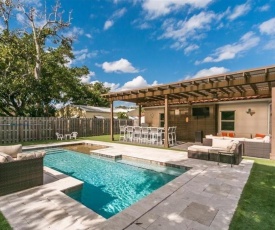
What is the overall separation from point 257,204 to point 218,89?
7.66m

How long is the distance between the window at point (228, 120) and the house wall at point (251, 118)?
0.75 ft

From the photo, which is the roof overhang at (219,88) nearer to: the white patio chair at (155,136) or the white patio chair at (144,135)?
the white patio chair at (155,136)

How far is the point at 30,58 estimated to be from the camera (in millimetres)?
18781

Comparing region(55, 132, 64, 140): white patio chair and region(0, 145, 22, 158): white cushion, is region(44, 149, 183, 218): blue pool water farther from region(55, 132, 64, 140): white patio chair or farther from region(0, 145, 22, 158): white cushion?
region(55, 132, 64, 140): white patio chair

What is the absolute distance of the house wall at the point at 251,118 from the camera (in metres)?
11.1

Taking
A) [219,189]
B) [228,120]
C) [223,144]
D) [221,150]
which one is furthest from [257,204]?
[228,120]

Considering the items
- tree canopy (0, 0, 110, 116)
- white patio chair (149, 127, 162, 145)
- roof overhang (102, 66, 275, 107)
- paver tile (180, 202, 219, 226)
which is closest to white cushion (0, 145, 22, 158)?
paver tile (180, 202, 219, 226)

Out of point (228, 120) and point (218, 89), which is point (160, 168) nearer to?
point (218, 89)

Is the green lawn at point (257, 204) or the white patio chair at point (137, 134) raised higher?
the white patio chair at point (137, 134)

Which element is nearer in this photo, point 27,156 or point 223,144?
point 27,156

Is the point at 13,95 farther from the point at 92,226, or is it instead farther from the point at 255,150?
the point at 255,150

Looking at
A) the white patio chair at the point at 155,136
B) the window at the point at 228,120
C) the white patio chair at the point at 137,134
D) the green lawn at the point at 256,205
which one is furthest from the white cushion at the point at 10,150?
the window at the point at 228,120

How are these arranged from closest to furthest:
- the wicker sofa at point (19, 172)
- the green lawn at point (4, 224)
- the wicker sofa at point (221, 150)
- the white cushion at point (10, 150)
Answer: the green lawn at point (4, 224)
the wicker sofa at point (19, 172)
the white cushion at point (10, 150)
the wicker sofa at point (221, 150)

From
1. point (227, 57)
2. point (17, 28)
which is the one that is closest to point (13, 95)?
point (17, 28)
